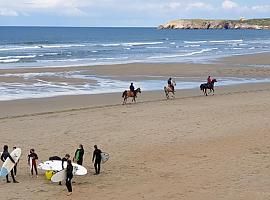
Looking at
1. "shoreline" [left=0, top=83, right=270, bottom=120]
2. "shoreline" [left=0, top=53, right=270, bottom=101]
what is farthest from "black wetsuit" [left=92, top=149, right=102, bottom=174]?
"shoreline" [left=0, top=53, right=270, bottom=101]

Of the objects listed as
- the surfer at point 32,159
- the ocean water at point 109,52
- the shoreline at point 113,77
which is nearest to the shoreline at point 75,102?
the shoreline at point 113,77

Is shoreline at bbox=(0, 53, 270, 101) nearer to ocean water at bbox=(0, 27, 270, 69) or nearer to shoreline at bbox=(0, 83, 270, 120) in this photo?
shoreline at bbox=(0, 83, 270, 120)

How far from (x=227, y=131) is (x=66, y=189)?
28.8ft

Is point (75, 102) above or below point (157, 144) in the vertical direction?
above

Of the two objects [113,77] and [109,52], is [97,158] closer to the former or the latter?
[113,77]

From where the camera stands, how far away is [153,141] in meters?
20.4

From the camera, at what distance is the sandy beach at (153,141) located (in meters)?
14.9

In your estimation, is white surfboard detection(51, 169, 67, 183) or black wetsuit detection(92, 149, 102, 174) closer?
white surfboard detection(51, 169, 67, 183)

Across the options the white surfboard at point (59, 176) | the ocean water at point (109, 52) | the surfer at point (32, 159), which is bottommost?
the white surfboard at point (59, 176)

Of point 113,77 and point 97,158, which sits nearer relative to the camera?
point 97,158

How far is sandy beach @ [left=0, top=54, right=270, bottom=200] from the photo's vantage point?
14.9 m

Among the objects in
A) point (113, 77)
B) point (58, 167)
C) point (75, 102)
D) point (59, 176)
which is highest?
point (113, 77)

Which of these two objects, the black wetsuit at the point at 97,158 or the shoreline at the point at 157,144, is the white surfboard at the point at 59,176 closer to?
the shoreline at the point at 157,144

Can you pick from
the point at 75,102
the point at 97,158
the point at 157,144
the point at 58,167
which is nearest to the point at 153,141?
the point at 157,144
